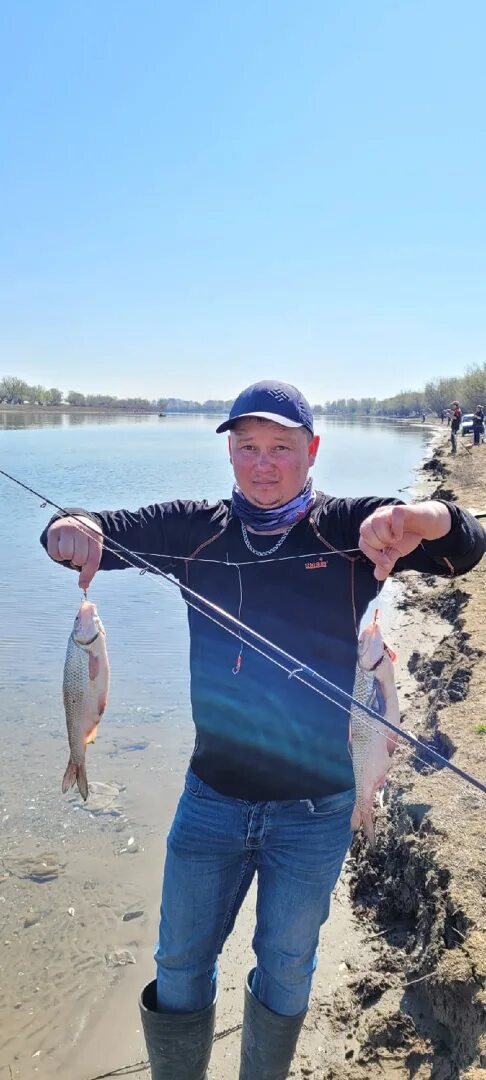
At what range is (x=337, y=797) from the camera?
2.54 metres

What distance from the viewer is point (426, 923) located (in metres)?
3.58

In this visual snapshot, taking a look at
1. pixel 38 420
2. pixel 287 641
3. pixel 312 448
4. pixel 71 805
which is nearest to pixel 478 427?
pixel 71 805

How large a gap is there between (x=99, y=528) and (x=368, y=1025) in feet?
8.74

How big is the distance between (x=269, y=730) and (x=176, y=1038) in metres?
1.16

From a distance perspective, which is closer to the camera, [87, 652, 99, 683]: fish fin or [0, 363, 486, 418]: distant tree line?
[87, 652, 99, 683]: fish fin

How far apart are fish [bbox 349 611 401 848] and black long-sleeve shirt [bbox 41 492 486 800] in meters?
0.14

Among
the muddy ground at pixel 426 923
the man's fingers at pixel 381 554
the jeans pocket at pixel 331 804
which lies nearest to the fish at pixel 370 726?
the jeans pocket at pixel 331 804

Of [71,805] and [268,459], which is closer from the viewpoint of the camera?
[268,459]

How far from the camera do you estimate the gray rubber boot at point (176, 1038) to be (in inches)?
97.2

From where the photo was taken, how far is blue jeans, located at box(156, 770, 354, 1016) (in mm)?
2426

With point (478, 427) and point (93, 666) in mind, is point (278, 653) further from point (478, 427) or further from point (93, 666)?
point (478, 427)

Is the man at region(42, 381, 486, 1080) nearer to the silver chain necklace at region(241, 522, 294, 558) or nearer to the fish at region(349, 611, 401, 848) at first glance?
the silver chain necklace at region(241, 522, 294, 558)

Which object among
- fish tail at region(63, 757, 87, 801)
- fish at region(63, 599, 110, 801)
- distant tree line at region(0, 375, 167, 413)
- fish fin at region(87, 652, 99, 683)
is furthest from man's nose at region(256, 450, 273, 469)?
distant tree line at region(0, 375, 167, 413)

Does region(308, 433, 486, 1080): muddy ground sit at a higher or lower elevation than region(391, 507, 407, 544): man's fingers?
lower
